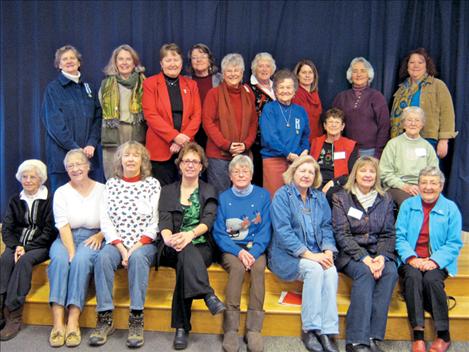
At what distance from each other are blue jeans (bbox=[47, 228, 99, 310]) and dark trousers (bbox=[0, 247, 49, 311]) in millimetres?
154

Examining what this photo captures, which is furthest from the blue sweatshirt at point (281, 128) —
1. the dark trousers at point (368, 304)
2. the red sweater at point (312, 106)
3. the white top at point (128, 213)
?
the dark trousers at point (368, 304)

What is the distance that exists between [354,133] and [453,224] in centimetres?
113

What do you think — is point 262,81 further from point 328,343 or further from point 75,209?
point 328,343

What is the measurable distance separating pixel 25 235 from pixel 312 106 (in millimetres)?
2341

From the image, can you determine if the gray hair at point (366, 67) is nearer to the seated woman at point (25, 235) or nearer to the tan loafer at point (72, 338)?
the seated woman at point (25, 235)

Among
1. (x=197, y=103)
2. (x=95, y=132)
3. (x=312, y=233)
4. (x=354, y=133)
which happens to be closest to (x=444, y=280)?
(x=312, y=233)

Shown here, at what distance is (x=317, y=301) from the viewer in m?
2.93

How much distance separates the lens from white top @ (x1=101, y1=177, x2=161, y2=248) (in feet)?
10.5

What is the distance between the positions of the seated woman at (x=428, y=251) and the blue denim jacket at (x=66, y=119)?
2.36m

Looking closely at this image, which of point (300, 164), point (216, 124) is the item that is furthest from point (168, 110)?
point (300, 164)

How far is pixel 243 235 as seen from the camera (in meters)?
3.26

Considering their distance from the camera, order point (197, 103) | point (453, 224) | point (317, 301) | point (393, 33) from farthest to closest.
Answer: point (393, 33) < point (197, 103) < point (453, 224) < point (317, 301)

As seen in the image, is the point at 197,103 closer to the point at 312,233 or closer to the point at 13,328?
the point at 312,233

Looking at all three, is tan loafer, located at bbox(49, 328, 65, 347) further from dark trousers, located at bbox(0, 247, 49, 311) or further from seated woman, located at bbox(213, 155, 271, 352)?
seated woman, located at bbox(213, 155, 271, 352)
